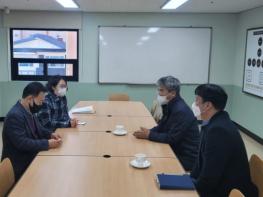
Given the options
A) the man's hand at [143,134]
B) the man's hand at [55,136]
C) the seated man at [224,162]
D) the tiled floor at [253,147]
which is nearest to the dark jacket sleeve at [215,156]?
the seated man at [224,162]

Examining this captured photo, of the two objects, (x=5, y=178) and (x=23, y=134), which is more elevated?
(x=23, y=134)

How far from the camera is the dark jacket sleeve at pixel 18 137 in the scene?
254 cm

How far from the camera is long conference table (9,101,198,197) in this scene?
185cm

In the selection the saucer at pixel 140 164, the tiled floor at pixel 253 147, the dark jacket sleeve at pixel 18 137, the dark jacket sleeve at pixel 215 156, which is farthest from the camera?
the tiled floor at pixel 253 147

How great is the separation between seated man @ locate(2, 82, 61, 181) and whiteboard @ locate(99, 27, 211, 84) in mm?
3991

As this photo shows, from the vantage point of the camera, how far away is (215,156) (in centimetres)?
201

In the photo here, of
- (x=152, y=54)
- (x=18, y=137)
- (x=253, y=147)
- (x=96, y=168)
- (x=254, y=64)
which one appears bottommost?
(x=253, y=147)

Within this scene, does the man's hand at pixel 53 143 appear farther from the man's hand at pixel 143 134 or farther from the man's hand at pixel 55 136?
the man's hand at pixel 143 134

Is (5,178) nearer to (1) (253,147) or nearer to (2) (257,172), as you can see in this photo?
(2) (257,172)

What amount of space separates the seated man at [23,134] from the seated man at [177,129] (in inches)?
37.9

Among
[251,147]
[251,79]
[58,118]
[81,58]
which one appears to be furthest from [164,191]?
[81,58]

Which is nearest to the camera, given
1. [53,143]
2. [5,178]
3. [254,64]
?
[5,178]

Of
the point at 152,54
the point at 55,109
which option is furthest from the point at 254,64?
the point at 55,109

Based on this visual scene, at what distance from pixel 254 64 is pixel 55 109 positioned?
3.94 metres
